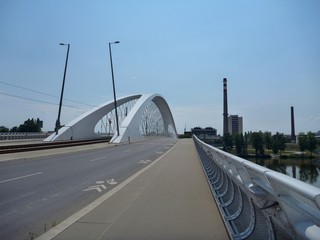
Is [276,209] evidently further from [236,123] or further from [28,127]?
[28,127]

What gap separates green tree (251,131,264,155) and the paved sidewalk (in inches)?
184

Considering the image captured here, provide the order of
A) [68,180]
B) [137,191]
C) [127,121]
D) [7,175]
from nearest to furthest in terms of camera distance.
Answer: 1. [137,191]
2. [68,180]
3. [7,175]
4. [127,121]

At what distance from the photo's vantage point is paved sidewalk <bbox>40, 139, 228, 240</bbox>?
5441 mm

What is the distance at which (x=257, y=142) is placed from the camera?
14227 millimetres

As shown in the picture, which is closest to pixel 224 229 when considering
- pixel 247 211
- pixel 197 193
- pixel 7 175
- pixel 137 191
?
pixel 247 211

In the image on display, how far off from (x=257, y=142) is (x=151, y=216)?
886cm

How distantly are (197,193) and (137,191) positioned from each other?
1.78 meters

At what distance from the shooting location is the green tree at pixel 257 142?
1402 cm

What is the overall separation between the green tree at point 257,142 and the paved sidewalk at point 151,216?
4671 millimetres

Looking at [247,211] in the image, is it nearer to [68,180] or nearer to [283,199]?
[283,199]

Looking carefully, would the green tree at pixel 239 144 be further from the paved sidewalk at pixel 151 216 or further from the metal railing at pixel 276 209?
the metal railing at pixel 276 209

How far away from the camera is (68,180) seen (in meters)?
12.5

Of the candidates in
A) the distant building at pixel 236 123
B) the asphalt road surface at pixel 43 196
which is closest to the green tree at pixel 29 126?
the distant building at pixel 236 123

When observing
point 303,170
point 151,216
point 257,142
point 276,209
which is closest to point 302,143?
point 257,142
